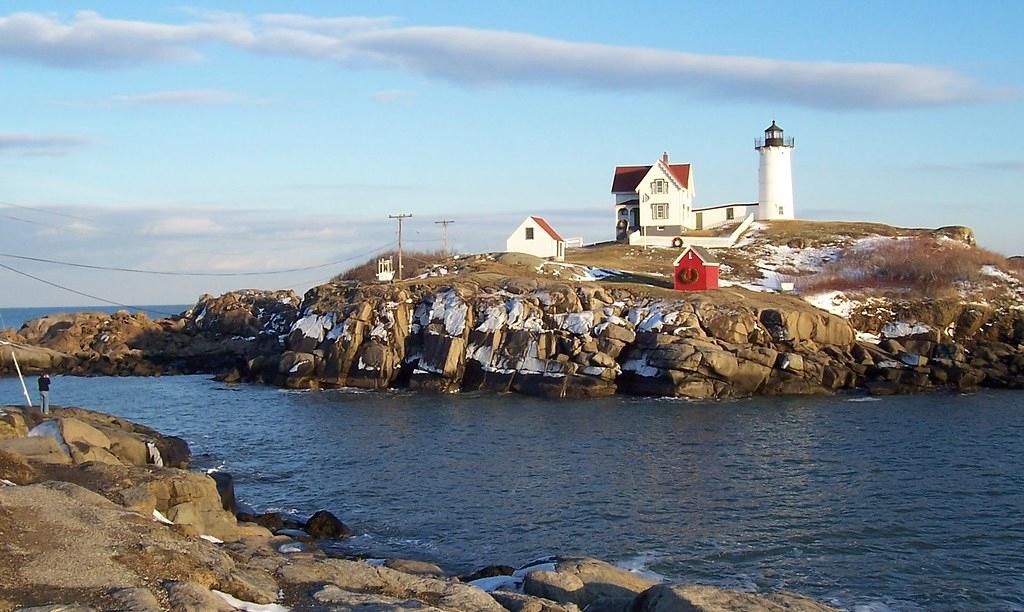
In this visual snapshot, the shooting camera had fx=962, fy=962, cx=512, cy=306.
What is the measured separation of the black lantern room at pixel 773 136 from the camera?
89.1 meters

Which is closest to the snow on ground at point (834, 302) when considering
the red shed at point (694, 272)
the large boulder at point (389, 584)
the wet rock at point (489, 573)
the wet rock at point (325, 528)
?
the red shed at point (694, 272)

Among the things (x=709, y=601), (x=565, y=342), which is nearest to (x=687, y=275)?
(x=565, y=342)

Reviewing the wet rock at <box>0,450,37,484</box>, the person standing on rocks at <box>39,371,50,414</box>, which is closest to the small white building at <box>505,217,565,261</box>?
the person standing on rocks at <box>39,371,50,414</box>

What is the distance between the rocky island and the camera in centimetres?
5016

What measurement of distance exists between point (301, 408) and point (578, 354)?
14.7 m

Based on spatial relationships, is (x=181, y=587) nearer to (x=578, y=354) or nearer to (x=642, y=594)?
(x=642, y=594)

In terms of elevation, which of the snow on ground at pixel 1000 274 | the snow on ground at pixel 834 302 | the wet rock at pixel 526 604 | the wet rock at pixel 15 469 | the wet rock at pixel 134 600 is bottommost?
the wet rock at pixel 526 604

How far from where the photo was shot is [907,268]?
66.4m

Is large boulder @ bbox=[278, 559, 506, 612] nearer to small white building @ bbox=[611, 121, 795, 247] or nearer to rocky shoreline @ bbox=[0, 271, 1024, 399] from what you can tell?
rocky shoreline @ bbox=[0, 271, 1024, 399]

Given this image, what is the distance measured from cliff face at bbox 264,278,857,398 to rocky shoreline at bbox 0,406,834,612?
28.9m

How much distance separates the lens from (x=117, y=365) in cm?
6944

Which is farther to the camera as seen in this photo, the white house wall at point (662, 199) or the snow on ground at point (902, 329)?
the white house wall at point (662, 199)

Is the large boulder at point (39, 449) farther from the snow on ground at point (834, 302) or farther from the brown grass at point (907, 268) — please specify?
the brown grass at point (907, 268)

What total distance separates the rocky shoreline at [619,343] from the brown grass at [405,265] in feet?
37.1
